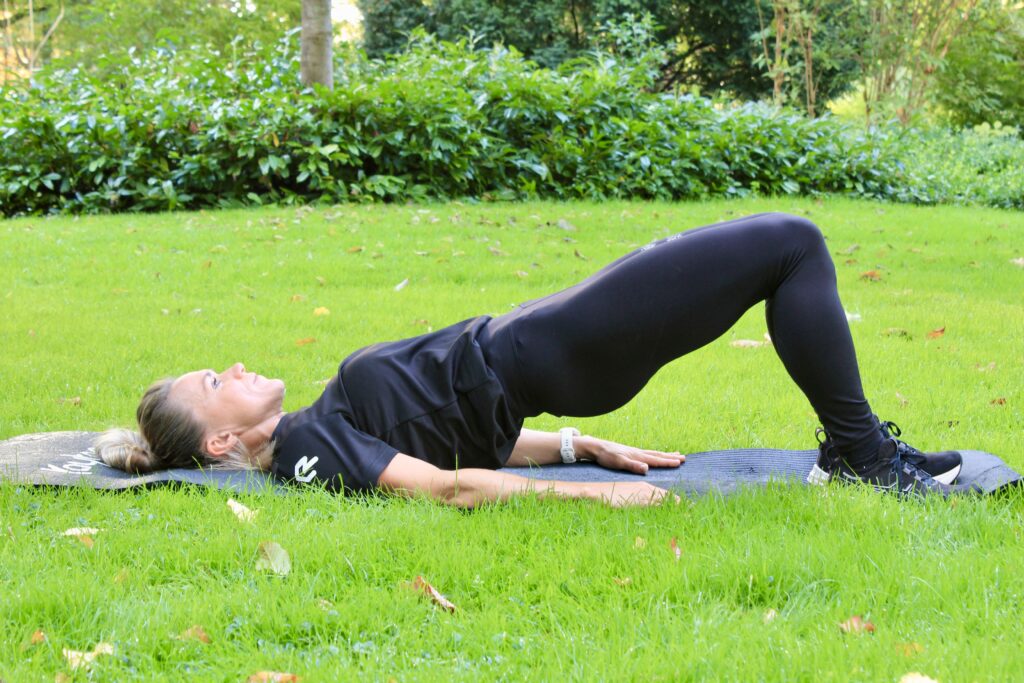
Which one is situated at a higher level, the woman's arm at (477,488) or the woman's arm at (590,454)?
the woman's arm at (477,488)

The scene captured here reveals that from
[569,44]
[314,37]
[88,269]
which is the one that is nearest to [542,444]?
[88,269]

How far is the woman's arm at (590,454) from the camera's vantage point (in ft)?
A: 11.5

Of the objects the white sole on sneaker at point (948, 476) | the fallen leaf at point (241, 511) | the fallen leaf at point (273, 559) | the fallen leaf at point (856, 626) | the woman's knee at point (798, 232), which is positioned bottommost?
the fallen leaf at point (241, 511)

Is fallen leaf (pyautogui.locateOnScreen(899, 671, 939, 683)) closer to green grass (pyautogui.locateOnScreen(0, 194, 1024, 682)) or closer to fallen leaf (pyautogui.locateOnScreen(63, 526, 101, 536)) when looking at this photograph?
green grass (pyautogui.locateOnScreen(0, 194, 1024, 682))

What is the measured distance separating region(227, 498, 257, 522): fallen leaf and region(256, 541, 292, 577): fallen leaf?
0.25m

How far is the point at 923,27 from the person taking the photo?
59.6ft

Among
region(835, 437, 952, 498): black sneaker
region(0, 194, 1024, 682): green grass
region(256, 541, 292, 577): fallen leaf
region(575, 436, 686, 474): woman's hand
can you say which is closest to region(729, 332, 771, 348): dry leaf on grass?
region(0, 194, 1024, 682): green grass

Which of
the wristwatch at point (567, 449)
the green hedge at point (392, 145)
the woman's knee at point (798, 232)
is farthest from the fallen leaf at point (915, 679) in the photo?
the green hedge at point (392, 145)

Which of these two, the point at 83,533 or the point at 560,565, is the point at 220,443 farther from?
the point at 560,565

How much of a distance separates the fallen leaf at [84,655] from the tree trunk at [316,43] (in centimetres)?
950

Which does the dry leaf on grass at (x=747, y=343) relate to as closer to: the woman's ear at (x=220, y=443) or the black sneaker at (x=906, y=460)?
the black sneaker at (x=906, y=460)

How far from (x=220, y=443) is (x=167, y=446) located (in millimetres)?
189

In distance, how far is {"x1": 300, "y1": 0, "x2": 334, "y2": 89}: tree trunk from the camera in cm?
1048

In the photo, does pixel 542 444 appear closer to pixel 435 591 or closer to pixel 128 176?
pixel 435 591
